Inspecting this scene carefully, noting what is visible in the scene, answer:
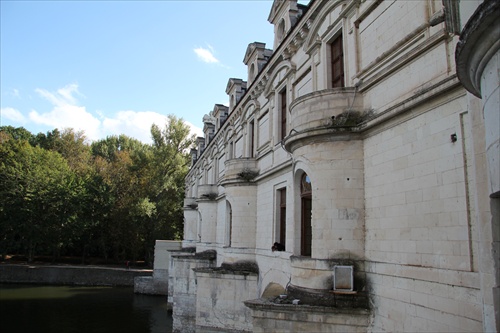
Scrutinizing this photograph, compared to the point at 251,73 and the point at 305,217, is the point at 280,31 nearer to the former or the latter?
the point at 251,73

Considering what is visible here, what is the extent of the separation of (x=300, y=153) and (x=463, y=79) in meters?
4.57

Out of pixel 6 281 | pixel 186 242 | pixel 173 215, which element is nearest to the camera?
pixel 186 242

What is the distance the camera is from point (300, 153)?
8.31m

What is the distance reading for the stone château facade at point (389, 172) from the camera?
169 inches

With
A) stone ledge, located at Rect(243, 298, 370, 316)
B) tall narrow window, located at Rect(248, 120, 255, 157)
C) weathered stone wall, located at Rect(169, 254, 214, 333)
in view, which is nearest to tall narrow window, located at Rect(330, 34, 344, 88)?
stone ledge, located at Rect(243, 298, 370, 316)

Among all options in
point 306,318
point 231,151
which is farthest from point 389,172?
point 231,151

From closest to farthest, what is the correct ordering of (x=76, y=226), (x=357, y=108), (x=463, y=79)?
(x=463, y=79)
(x=357, y=108)
(x=76, y=226)

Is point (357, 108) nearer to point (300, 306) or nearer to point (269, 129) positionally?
point (300, 306)

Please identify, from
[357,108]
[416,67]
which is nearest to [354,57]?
[357,108]

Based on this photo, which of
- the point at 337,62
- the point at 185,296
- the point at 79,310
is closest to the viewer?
the point at 337,62

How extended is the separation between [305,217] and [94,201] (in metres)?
36.1

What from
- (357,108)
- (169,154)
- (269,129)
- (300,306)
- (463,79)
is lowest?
(300,306)

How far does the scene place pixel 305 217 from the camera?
930cm

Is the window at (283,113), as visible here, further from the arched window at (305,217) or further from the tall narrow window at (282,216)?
the arched window at (305,217)
